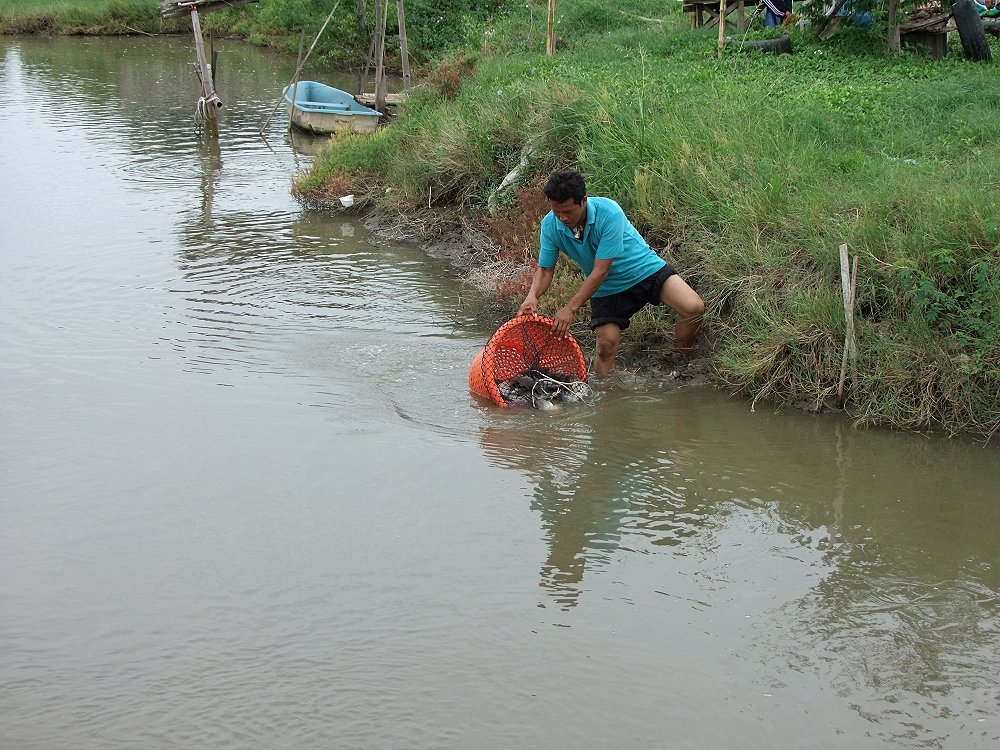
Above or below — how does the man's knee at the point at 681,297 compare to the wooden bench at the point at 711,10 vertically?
below

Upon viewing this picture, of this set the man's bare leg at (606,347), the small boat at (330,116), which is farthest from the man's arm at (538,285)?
the small boat at (330,116)

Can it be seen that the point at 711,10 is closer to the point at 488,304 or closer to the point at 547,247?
the point at 488,304

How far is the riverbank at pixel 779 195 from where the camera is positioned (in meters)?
6.29

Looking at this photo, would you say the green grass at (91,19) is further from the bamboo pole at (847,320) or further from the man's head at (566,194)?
the bamboo pole at (847,320)

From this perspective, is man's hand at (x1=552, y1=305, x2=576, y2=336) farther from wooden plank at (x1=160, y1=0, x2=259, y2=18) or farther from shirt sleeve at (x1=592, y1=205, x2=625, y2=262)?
wooden plank at (x1=160, y1=0, x2=259, y2=18)

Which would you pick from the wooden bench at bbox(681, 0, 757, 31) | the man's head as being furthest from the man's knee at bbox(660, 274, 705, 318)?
the wooden bench at bbox(681, 0, 757, 31)

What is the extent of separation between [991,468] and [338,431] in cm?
378

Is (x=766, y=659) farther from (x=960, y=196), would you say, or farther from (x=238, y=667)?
(x=960, y=196)

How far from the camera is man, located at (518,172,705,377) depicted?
633cm

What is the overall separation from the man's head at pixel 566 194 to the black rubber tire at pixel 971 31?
8.24 meters

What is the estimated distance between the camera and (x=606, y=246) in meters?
6.46

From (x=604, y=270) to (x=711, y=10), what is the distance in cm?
1327

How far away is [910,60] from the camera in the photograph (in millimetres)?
12438

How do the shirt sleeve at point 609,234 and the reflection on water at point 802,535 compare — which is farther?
the shirt sleeve at point 609,234
